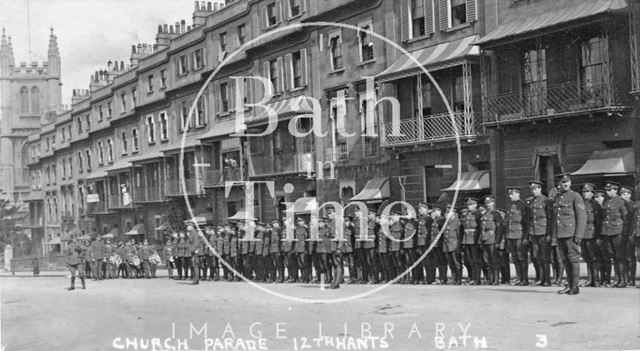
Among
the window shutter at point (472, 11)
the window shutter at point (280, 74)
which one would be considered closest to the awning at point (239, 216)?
the window shutter at point (280, 74)

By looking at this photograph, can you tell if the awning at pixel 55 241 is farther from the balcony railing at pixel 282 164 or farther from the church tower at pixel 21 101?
the balcony railing at pixel 282 164

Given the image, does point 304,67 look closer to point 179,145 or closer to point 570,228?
point 179,145

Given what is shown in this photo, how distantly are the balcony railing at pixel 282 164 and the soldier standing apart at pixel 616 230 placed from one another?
1946 centimetres

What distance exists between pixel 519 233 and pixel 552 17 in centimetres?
837

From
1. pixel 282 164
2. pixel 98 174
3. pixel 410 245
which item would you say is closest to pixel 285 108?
pixel 282 164

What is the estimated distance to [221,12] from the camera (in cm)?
4169

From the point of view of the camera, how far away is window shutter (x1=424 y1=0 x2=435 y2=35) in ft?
89.2

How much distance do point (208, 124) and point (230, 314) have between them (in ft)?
99.0

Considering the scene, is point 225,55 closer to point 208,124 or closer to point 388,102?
point 208,124

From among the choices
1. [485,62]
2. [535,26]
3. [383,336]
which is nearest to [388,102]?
[485,62]

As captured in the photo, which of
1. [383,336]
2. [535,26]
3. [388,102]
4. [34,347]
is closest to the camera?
[383,336]

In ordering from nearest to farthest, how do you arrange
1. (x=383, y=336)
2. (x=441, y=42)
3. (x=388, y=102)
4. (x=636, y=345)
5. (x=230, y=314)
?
1. (x=636, y=345)
2. (x=383, y=336)
3. (x=230, y=314)
4. (x=441, y=42)
5. (x=388, y=102)

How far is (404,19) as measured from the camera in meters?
28.4

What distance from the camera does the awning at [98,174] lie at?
55656mm
